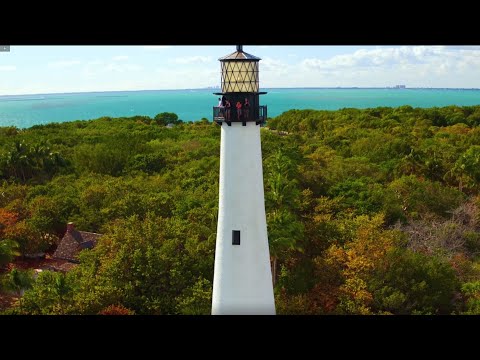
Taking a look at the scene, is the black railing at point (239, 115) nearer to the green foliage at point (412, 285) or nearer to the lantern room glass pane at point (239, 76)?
the lantern room glass pane at point (239, 76)

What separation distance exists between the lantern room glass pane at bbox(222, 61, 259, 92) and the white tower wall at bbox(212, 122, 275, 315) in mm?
661

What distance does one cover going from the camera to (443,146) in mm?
32438

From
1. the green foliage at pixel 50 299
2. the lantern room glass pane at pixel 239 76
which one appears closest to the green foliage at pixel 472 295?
the lantern room glass pane at pixel 239 76

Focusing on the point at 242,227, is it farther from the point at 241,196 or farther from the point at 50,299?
the point at 50,299

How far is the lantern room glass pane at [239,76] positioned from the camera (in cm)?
930

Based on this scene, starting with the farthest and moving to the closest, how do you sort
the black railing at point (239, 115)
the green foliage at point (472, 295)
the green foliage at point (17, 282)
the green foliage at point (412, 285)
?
the green foliage at point (17, 282)
the green foliage at point (412, 285)
the green foliage at point (472, 295)
the black railing at point (239, 115)

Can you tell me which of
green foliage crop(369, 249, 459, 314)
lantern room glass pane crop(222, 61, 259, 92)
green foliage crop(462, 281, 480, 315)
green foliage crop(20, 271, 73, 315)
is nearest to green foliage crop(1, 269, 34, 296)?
green foliage crop(20, 271, 73, 315)

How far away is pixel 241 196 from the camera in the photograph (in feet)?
31.2

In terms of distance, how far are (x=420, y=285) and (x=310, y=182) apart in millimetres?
10243

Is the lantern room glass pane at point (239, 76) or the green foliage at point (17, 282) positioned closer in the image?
the lantern room glass pane at point (239, 76)

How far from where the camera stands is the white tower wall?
30.8ft

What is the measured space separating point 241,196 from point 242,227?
60 cm

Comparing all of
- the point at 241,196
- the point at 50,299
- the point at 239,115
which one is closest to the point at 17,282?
the point at 50,299
